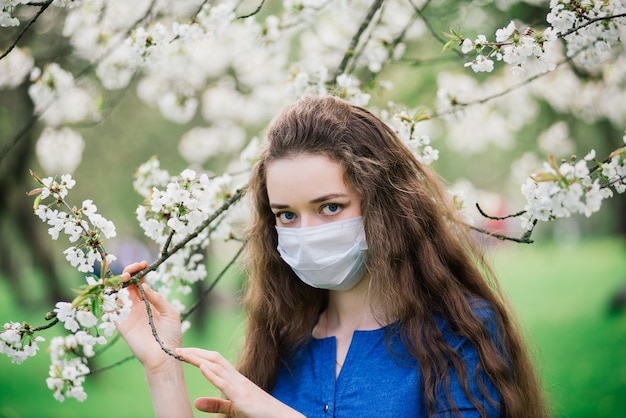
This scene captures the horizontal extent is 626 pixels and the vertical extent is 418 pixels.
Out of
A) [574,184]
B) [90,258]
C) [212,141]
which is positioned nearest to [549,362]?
[212,141]

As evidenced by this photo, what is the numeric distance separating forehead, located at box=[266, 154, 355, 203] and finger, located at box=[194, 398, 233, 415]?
65 cm

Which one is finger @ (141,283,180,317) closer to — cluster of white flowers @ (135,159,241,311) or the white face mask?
cluster of white flowers @ (135,159,241,311)

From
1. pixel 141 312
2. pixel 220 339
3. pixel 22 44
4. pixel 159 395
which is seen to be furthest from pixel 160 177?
pixel 220 339

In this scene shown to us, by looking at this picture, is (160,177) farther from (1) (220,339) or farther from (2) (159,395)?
(1) (220,339)

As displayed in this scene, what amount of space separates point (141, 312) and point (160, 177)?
82 cm

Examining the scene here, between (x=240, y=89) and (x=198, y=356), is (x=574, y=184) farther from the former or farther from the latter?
(x=240, y=89)

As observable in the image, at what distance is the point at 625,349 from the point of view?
7184 mm

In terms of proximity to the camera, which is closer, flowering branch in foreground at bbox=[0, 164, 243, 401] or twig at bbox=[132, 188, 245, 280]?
flowering branch in foreground at bbox=[0, 164, 243, 401]

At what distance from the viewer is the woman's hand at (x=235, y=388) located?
1.85 meters

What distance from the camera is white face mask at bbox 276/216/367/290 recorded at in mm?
2096

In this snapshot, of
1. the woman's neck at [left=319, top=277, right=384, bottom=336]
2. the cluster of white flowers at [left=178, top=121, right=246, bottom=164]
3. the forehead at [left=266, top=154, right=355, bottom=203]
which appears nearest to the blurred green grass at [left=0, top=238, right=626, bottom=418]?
the woman's neck at [left=319, top=277, right=384, bottom=336]

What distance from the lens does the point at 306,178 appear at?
2.06 metres

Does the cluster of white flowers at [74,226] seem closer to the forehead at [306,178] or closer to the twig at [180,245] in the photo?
the twig at [180,245]

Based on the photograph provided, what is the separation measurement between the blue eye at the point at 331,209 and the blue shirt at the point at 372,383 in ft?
1.37
